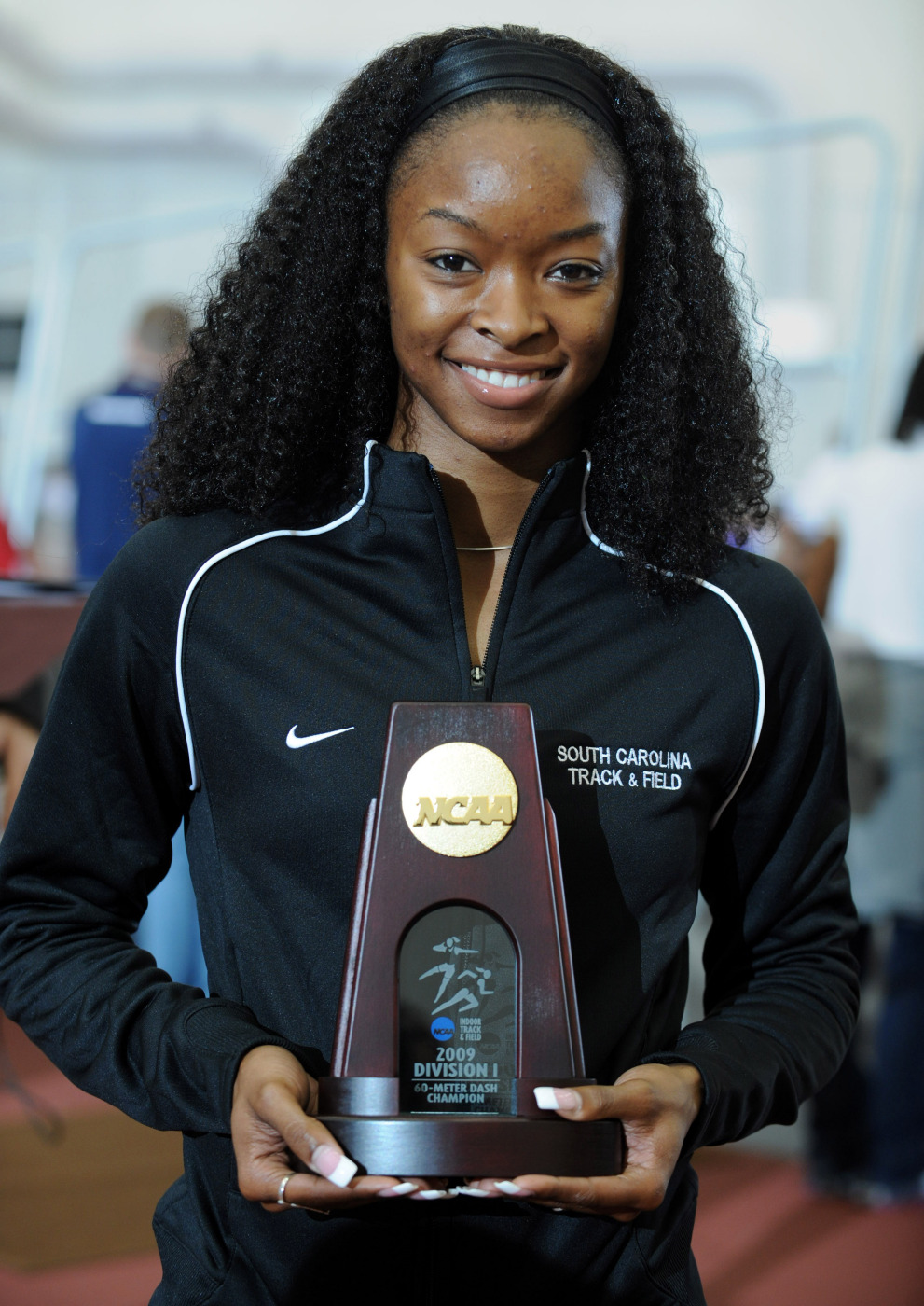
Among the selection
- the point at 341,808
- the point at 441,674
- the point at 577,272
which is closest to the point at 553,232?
the point at 577,272

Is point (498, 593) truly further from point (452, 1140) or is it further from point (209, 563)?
point (452, 1140)

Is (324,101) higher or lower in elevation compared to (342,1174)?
higher

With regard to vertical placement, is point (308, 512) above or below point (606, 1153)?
above

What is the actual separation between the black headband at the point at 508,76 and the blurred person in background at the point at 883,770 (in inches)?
81.6

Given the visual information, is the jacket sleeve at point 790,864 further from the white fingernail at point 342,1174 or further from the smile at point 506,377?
the white fingernail at point 342,1174

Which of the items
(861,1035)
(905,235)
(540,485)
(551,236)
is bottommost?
(861,1035)

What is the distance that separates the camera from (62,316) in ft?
15.7

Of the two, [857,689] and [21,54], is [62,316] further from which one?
[857,689]

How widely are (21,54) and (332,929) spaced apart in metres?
4.97

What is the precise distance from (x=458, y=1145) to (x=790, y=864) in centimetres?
41

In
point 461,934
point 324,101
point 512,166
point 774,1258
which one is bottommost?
point 774,1258

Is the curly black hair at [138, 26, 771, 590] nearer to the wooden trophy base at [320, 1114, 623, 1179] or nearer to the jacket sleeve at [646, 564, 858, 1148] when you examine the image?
the jacket sleeve at [646, 564, 858, 1148]

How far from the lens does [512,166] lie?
86 centimetres

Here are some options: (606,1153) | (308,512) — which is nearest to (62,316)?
(308,512)
